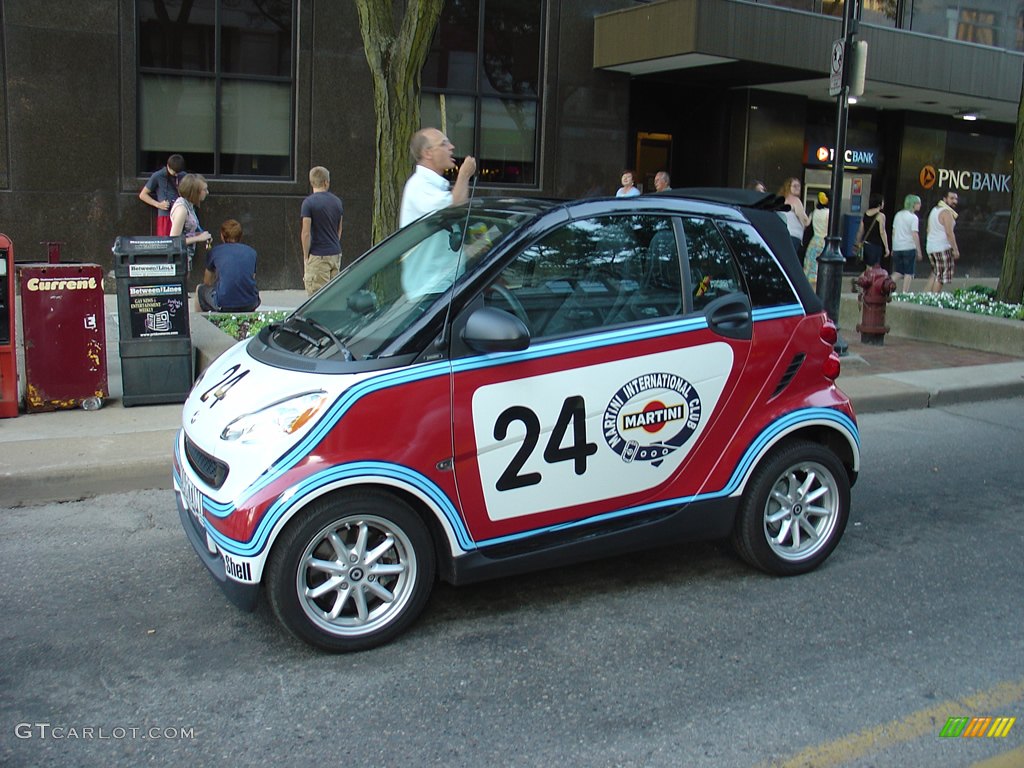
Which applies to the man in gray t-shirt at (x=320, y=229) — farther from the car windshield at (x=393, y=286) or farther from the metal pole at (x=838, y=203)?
the car windshield at (x=393, y=286)

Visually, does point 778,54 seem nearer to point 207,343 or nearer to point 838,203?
point 838,203

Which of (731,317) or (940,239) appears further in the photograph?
(940,239)

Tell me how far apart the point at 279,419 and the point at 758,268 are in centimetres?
243

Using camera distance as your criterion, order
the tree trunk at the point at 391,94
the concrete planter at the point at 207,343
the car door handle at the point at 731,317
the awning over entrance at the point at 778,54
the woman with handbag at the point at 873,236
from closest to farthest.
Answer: the car door handle at the point at 731,317 < the concrete planter at the point at 207,343 < the tree trunk at the point at 391,94 < the awning over entrance at the point at 778,54 < the woman with handbag at the point at 873,236

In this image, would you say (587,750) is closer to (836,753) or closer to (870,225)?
(836,753)

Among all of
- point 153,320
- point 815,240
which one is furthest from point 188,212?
point 815,240

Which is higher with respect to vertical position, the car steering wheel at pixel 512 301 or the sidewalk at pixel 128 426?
the car steering wheel at pixel 512 301

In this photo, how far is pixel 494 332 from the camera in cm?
410

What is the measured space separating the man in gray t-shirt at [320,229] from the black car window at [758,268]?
22.5ft

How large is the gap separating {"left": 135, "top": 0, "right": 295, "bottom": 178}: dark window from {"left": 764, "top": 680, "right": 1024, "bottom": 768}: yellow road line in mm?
12442

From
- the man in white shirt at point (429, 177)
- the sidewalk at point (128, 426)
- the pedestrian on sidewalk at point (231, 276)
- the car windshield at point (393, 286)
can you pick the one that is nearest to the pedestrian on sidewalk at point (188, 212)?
the pedestrian on sidewalk at point (231, 276)

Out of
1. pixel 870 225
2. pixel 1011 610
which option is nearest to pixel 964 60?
pixel 870 225

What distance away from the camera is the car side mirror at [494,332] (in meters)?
4.10

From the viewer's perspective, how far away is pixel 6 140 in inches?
501
